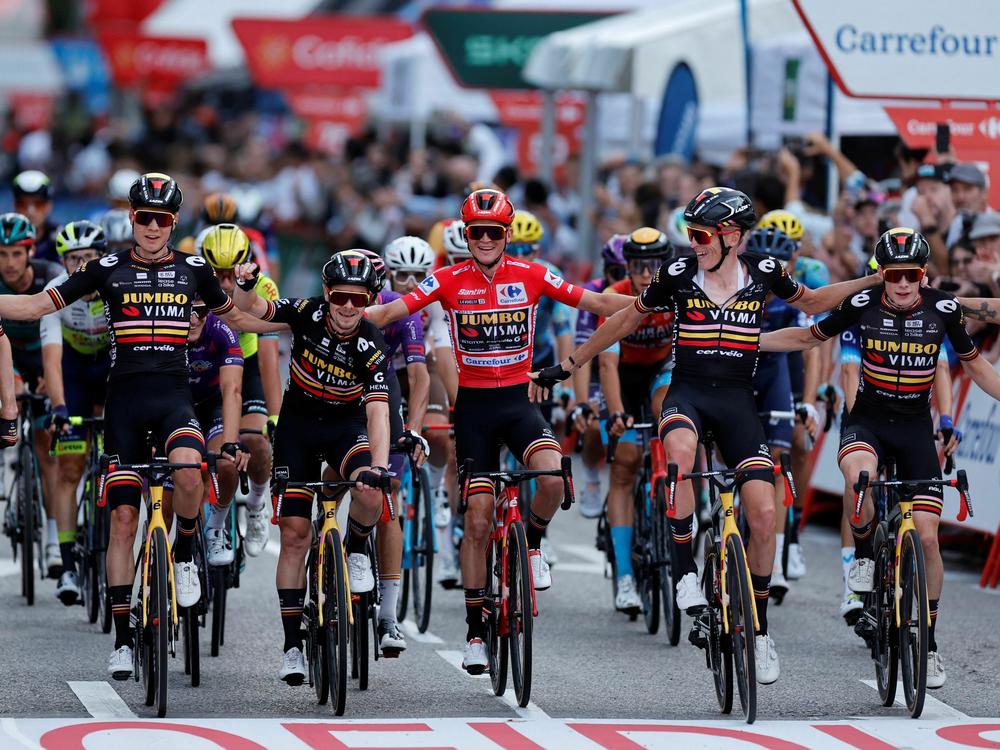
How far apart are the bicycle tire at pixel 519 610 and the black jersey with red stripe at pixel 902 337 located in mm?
1708

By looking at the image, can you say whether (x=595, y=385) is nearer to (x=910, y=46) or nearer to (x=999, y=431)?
(x=999, y=431)

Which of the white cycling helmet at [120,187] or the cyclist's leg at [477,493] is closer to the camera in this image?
the cyclist's leg at [477,493]

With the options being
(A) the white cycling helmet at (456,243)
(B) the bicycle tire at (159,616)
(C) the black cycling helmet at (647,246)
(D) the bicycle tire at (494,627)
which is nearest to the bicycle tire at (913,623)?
(D) the bicycle tire at (494,627)

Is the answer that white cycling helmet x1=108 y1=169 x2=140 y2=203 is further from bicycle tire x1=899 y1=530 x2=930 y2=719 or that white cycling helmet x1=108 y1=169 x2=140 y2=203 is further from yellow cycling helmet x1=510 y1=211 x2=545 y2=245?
bicycle tire x1=899 y1=530 x2=930 y2=719

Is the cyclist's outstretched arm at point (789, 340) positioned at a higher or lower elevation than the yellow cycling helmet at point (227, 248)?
lower

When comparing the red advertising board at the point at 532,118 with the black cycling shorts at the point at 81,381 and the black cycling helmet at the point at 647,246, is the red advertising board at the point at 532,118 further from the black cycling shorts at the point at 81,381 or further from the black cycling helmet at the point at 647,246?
the black cycling shorts at the point at 81,381

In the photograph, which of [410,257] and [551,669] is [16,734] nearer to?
[551,669]

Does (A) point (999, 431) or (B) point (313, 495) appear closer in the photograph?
(B) point (313, 495)

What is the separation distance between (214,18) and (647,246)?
31.5m

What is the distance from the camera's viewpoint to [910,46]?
1414cm

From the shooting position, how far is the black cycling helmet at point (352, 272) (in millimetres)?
9133

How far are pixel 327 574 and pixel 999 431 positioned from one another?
581 cm

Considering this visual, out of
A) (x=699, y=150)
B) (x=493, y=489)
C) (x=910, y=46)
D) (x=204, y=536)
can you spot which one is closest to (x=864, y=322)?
(x=493, y=489)

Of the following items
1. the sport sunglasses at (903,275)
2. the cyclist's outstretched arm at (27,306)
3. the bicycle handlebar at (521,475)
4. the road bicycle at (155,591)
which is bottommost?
the road bicycle at (155,591)
